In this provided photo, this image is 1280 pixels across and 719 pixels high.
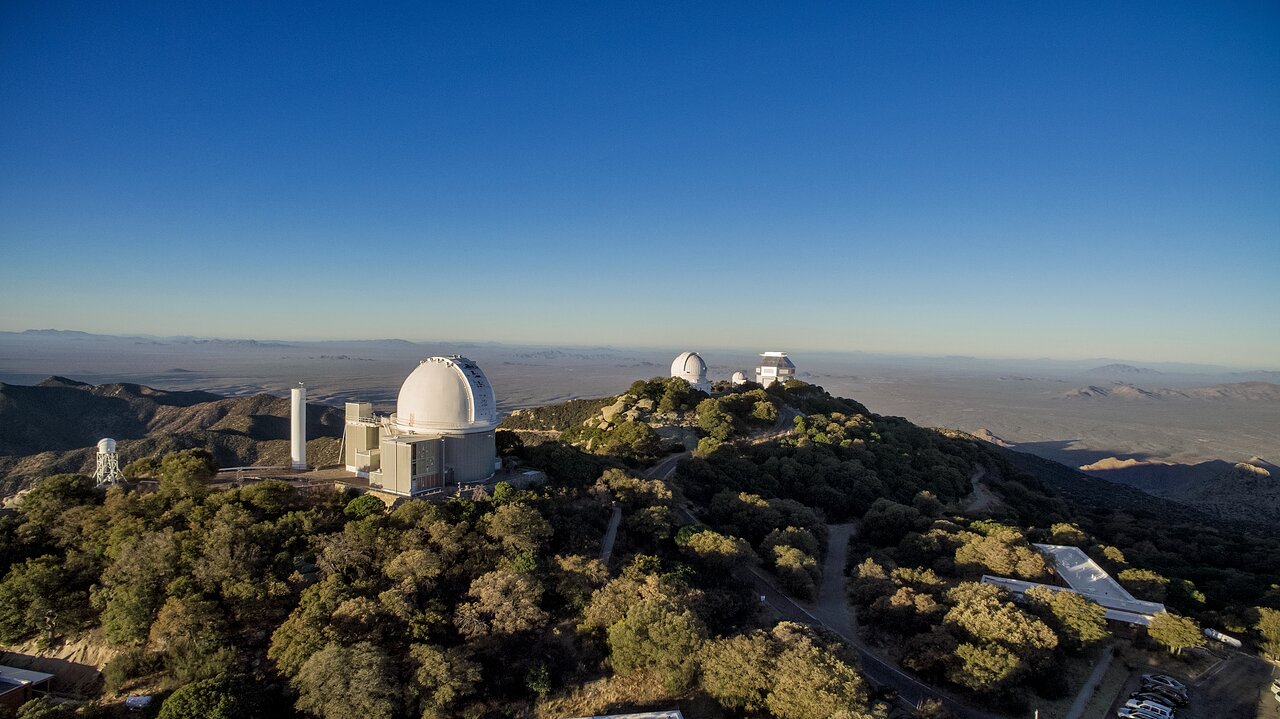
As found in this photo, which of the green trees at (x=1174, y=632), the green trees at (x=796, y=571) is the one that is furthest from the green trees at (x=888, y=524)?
the green trees at (x=1174, y=632)

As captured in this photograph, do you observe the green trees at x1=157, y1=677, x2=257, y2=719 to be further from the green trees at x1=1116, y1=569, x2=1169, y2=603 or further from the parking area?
the green trees at x1=1116, y1=569, x2=1169, y2=603

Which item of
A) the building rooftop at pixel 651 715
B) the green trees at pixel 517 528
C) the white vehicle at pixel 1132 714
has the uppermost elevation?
the green trees at pixel 517 528

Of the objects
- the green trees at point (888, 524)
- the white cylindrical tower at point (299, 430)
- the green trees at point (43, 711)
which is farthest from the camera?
the green trees at point (888, 524)

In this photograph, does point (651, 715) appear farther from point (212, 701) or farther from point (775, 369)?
point (775, 369)

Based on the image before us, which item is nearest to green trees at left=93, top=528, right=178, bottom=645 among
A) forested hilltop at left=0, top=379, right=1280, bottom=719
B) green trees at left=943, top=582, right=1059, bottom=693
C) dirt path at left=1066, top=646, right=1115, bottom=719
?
forested hilltop at left=0, top=379, right=1280, bottom=719

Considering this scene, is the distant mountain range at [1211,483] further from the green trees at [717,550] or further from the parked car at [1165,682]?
the green trees at [717,550]

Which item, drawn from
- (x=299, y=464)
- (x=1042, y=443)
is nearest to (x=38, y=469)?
(x=299, y=464)

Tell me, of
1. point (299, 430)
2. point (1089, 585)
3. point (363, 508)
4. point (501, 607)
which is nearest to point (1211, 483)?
point (1089, 585)

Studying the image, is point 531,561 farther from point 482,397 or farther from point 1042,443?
point 1042,443
